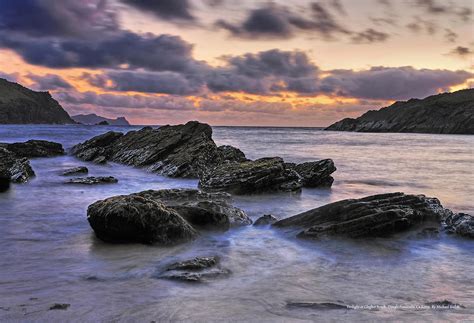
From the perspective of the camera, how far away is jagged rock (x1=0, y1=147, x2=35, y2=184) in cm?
1759

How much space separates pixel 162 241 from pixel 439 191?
16.2 metres

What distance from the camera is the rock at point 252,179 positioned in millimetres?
18141

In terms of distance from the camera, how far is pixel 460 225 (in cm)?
1149

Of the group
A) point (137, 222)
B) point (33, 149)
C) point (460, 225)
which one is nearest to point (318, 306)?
point (137, 222)

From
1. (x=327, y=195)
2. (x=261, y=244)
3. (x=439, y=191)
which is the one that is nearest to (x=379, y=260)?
(x=261, y=244)

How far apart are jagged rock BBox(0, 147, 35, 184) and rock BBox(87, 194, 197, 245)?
933 centimetres

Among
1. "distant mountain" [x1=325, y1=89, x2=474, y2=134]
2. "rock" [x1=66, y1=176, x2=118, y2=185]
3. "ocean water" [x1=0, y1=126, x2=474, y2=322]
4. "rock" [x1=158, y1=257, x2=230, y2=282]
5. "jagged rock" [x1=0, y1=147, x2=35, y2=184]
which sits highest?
"distant mountain" [x1=325, y1=89, x2=474, y2=134]

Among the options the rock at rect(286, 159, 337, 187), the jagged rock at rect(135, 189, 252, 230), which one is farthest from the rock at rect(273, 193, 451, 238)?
the rock at rect(286, 159, 337, 187)

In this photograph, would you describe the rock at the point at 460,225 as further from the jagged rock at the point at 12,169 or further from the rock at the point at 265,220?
the jagged rock at the point at 12,169

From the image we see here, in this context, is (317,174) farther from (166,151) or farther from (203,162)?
(166,151)

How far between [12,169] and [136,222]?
14137 millimetres

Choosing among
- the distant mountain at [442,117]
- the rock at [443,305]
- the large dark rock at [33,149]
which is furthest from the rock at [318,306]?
the distant mountain at [442,117]

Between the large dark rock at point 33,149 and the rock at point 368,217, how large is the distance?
28.9 meters

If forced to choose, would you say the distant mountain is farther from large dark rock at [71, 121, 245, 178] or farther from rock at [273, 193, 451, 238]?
rock at [273, 193, 451, 238]
